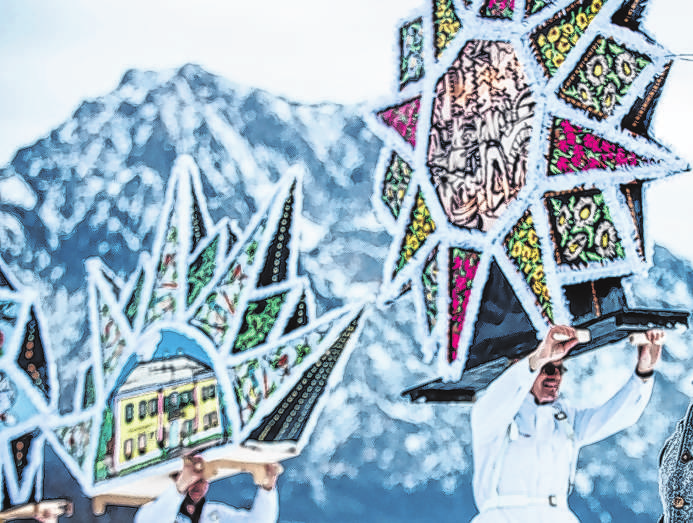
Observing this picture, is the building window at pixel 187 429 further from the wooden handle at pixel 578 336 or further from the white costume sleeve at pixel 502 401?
the wooden handle at pixel 578 336

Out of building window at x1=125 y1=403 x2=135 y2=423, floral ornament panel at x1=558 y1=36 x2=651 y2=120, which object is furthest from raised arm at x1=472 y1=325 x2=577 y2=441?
building window at x1=125 y1=403 x2=135 y2=423

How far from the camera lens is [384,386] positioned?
132 inches

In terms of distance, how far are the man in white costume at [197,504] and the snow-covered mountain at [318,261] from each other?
262mm

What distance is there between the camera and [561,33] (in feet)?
9.18

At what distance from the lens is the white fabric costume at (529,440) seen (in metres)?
2.57

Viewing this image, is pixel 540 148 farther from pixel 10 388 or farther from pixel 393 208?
pixel 10 388

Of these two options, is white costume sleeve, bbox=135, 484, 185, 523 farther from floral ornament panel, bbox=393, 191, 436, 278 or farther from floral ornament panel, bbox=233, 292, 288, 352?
floral ornament panel, bbox=393, 191, 436, 278

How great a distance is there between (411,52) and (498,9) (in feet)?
1.12

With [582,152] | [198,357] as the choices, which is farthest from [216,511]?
[582,152]

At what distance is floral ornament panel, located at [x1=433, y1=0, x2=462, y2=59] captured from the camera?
3.07 meters

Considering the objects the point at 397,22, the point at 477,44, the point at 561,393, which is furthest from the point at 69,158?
the point at 561,393

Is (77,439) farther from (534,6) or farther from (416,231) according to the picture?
(534,6)

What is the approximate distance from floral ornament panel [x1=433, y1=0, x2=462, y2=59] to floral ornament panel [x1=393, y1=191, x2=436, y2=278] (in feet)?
1.44

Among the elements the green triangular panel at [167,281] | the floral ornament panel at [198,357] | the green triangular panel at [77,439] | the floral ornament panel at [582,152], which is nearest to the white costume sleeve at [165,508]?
the floral ornament panel at [198,357]
